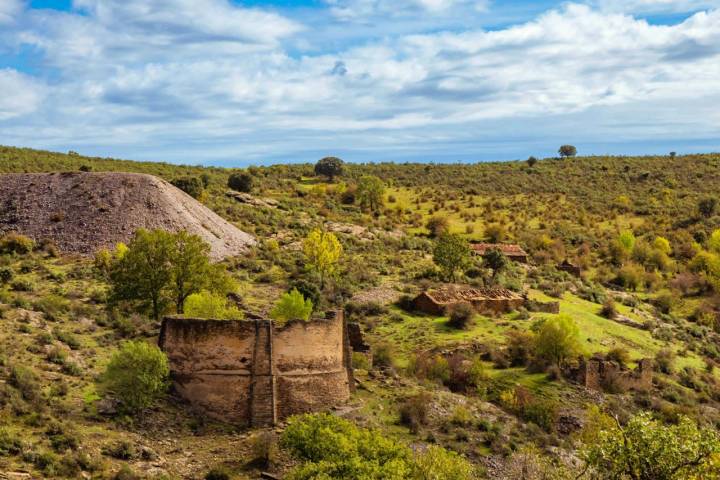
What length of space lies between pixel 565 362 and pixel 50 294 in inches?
1086

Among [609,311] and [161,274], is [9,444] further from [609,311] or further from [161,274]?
[609,311]

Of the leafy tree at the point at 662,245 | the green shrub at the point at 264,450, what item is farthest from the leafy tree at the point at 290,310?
the leafy tree at the point at 662,245

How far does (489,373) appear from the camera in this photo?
4250cm

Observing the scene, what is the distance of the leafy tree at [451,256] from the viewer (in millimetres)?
60500

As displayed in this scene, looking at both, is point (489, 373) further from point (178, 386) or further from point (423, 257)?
point (423, 257)

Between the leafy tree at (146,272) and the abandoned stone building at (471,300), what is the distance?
16.7 metres

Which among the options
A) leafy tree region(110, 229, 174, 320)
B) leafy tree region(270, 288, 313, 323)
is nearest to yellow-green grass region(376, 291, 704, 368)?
leafy tree region(270, 288, 313, 323)

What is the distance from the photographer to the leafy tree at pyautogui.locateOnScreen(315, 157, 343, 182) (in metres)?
116

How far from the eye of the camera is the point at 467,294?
53.2 m

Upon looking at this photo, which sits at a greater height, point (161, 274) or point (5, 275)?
point (161, 274)

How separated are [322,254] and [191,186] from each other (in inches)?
957

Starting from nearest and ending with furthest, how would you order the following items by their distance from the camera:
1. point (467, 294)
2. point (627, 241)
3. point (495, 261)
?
point (467, 294) → point (495, 261) → point (627, 241)

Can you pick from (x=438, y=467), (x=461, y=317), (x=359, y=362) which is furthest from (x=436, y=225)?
(x=438, y=467)

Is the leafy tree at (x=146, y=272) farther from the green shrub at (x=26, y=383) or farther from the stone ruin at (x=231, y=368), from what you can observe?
the green shrub at (x=26, y=383)
